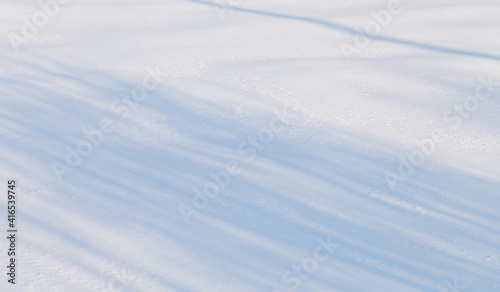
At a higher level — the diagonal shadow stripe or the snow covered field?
the diagonal shadow stripe

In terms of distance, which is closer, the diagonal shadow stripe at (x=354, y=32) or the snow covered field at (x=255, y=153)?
the snow covered field at (x=255, y=153)

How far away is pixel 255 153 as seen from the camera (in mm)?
3879

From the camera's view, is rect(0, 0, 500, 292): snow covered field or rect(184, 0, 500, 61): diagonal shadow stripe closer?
rect(0, 0, 500, 292): snow covered field

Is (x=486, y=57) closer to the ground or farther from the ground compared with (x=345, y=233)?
farther from the ground

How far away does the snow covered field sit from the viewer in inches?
112

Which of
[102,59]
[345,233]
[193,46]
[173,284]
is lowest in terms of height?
[173,284]

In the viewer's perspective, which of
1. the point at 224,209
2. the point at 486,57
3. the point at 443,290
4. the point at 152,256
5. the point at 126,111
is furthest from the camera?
the point at 486,57

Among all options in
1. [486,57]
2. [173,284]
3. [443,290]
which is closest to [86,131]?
[173,284]

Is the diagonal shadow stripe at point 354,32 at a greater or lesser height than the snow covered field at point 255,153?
greater

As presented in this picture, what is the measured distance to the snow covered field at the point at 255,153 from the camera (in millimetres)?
2842

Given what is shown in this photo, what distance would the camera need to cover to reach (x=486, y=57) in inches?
212

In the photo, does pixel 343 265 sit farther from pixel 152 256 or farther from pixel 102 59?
pixel 102 59

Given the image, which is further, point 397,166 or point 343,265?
point 397,166

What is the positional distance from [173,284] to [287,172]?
1176mm
